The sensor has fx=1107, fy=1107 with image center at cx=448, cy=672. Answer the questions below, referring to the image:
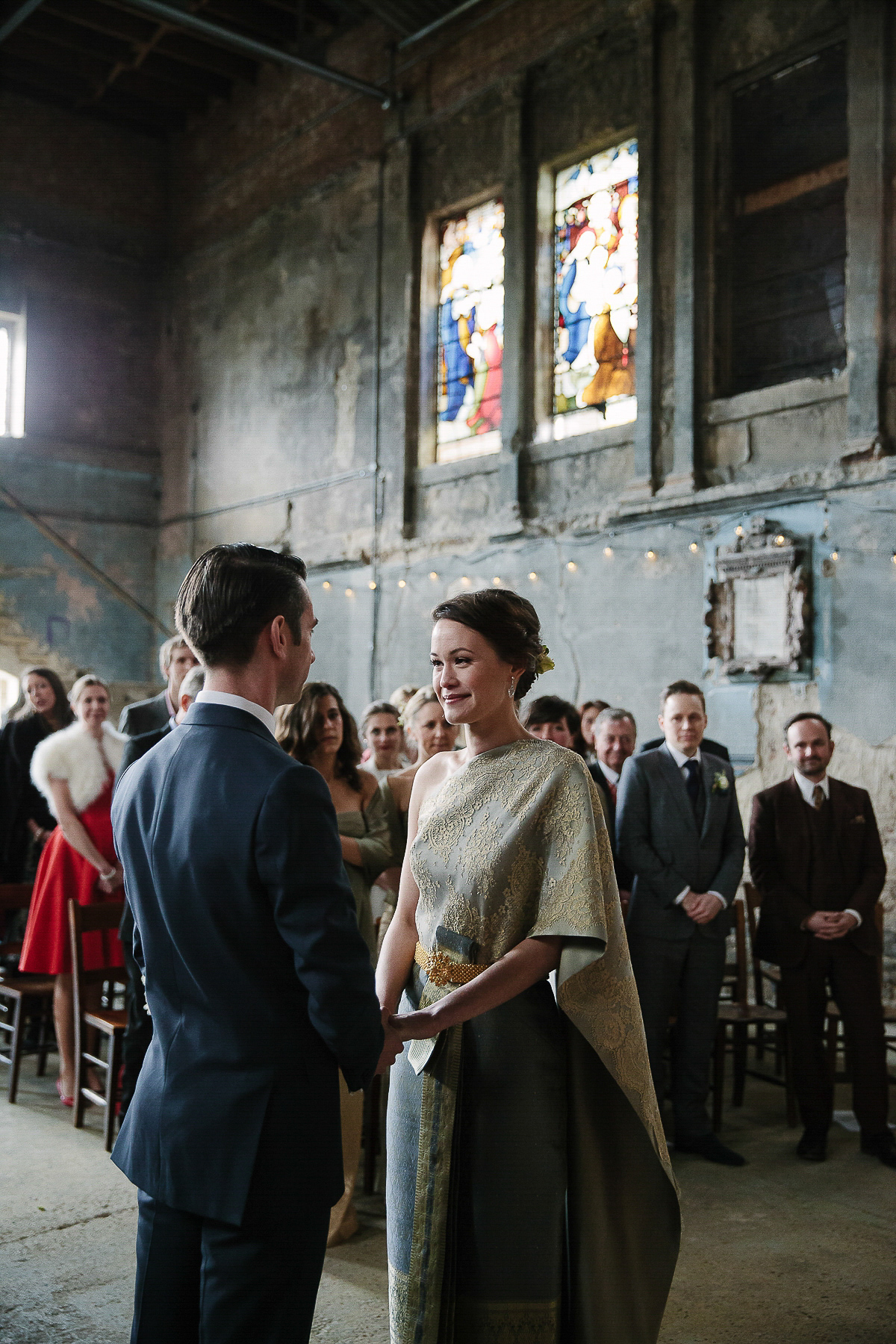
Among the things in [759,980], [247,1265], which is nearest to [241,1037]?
[247,1265]

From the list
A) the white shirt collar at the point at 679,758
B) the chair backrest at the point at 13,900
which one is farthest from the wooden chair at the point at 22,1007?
the white shirt collar at the point at 679,758

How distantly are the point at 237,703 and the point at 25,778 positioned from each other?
4928mm

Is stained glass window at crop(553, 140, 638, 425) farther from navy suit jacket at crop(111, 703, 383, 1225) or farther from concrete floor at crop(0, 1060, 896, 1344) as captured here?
navy suit jacket at crop(111, 703, 383, 1225)

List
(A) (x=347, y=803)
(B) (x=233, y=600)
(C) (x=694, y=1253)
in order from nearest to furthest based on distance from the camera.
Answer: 1. (B) (x=233, y=600)
2. (C) (x=694, y=1253)
3. (A) (x=347, y=803)

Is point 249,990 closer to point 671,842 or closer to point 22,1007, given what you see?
point 671,842

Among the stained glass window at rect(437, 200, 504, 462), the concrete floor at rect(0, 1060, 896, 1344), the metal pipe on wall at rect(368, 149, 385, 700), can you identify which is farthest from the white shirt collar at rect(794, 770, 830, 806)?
the metal pipe on wall at rect(368, 149, 385, 700)

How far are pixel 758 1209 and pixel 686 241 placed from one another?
667cm

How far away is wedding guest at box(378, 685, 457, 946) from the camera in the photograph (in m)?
3.85

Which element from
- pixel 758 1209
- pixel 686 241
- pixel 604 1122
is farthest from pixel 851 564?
pixel 604 1122

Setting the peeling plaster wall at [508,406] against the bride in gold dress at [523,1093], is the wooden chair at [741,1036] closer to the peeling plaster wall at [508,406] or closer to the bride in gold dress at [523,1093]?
the peeling plaster wall at [508,406]

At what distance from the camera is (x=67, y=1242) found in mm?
3484

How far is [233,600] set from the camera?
5.52 feet

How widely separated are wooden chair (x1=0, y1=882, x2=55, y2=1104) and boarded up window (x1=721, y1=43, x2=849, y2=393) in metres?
6.01

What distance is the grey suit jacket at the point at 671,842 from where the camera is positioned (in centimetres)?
470
